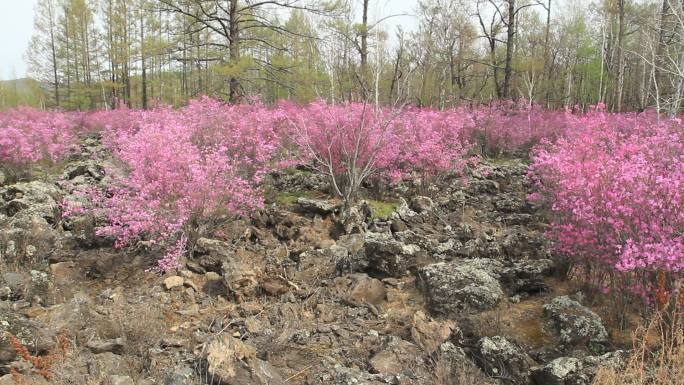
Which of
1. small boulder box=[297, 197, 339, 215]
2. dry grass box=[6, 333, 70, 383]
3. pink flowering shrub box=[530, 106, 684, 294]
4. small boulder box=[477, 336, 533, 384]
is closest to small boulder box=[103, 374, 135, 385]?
dry grass box=[6, 333, 70, 383]

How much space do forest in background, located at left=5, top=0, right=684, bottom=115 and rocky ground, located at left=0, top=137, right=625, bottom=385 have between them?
14.0 feet

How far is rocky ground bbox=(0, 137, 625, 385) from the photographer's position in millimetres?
3299

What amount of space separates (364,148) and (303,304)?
3510 millimetres

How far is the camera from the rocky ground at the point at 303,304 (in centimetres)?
330

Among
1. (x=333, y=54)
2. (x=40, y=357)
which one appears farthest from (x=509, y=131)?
(x=40, y=357)

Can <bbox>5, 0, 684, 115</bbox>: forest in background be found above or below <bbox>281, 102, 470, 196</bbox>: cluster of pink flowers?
above

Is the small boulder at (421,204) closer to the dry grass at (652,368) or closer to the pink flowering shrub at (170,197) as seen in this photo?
the pink flowering shrub at (170,197)

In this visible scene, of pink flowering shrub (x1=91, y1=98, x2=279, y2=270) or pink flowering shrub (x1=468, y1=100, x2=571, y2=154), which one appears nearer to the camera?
pink flowering shrub (x1=91, y1=98, x2=279, y2=270)

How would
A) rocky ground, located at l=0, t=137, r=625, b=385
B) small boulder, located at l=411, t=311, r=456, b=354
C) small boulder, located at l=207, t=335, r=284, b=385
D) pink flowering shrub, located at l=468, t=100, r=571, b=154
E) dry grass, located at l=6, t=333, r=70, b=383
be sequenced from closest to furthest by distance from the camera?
dry grass, located at l=6, t=333, r=70, b=383 < small boulder, located at l=207, t=335, r=284, b=385 < rocky ground, located at l=0, t=137, r=625, b=385 < small boulder, located at l=411, t=311, r=456, b=354 < pink flowering shrub, located at l=468, t=100, r=571, b=154

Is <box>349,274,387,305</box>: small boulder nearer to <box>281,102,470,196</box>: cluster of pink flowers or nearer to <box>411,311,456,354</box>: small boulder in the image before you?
<box>411,311,456,354</box>: small boulder

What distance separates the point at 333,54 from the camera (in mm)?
8586

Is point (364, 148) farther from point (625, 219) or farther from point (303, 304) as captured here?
point (625, 219)

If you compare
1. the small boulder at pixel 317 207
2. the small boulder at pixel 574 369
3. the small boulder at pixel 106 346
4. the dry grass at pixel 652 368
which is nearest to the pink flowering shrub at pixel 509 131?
the small boulder at pixel 317 207

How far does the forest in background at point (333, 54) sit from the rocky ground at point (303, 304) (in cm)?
426
